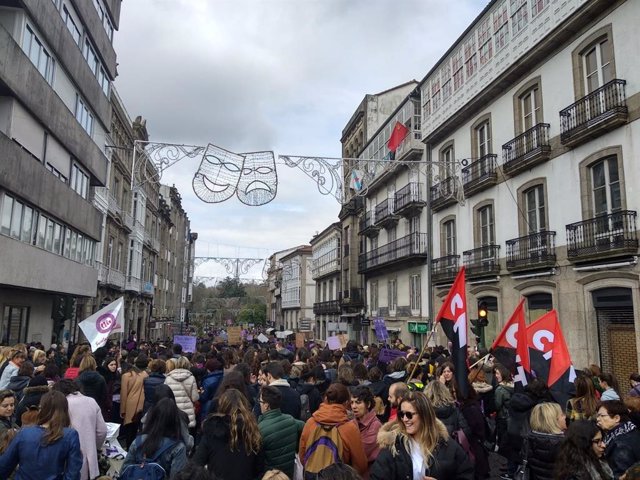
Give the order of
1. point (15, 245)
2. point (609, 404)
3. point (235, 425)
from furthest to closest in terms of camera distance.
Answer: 1. point (15, 245)
2. point (609, 404)
3. point (235, 425)

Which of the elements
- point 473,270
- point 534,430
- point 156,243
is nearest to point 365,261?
point 473,270

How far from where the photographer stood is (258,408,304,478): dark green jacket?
434 cm

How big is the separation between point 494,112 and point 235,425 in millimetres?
17979

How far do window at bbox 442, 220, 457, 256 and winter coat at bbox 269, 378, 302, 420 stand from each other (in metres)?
17.7

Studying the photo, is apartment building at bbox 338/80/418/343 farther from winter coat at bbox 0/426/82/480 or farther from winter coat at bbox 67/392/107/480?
winter coat at bbox 0/426/82/480

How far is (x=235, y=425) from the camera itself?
411 centimetres

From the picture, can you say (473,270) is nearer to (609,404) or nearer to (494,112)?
(494,112)

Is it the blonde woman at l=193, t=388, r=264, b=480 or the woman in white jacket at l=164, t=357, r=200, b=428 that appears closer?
the blonde woman at l=193, t=388, r=264, b=480

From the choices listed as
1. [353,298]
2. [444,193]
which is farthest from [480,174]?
[353,298]

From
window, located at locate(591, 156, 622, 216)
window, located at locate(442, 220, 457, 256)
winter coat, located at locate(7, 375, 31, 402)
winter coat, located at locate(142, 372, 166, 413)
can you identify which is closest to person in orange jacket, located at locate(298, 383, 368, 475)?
winter coat, located at locate(142, 372, 166, 413)

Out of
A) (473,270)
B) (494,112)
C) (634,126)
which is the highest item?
(494,112)

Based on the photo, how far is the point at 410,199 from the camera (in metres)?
25.9

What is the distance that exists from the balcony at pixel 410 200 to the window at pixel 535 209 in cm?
818

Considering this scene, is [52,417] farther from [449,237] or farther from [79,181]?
[449,237]
